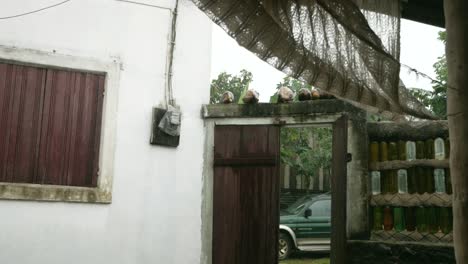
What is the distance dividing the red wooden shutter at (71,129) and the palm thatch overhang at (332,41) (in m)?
4.12

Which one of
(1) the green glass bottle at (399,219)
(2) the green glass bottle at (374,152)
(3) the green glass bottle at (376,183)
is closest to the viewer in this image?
(1) the green glass bottle at (399,219)

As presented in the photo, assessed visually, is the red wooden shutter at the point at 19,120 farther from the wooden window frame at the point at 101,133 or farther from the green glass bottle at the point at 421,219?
the green glass bottle at the point at 421,219

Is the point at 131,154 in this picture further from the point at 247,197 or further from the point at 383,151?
the point at 383,151

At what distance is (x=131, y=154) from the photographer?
6.15m

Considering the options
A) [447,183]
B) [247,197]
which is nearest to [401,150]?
[447,183]

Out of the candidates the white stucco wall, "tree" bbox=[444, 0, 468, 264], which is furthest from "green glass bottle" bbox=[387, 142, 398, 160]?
"tree" bbox=[444, 0, 468, 264]

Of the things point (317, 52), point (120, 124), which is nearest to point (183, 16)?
point (120, 124)

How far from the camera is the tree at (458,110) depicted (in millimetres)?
1716

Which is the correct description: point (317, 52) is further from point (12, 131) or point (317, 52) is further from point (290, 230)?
point (290, 230)

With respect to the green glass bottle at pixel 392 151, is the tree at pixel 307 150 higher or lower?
higher

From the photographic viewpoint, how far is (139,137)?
6223 millimetres

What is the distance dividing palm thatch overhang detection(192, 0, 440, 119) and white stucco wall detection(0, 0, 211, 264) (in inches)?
149

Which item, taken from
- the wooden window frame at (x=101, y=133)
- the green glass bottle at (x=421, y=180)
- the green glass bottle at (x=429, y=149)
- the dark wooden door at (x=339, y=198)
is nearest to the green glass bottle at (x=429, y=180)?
the green glass bottle at (x=421, y=180)

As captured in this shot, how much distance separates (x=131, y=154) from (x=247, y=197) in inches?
66.2
